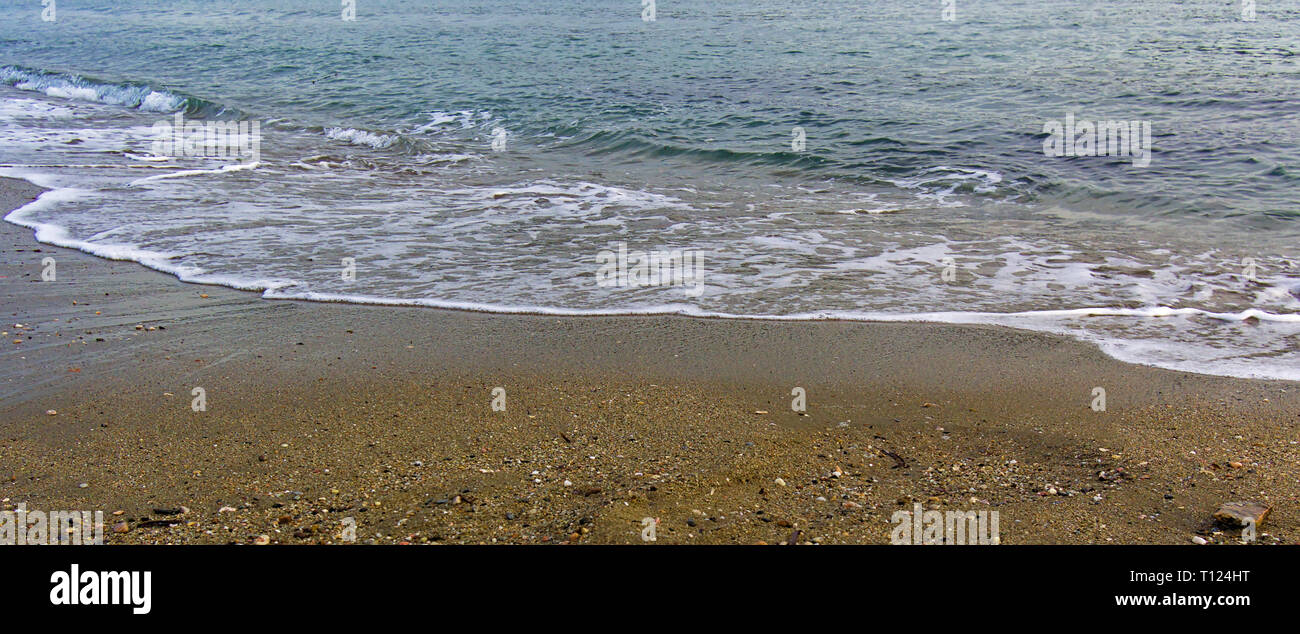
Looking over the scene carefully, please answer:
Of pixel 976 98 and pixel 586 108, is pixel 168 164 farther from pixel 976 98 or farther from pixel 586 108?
pixel 976 98

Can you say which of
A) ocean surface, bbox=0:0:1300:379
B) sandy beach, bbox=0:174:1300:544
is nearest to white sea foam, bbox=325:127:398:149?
ocean surface, bbox=0:0:1300:379

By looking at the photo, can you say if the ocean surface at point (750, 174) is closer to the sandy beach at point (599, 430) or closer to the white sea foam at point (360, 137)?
the white sea foam at point (360, 137)

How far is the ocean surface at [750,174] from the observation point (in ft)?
22.0

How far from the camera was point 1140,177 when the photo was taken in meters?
10.8

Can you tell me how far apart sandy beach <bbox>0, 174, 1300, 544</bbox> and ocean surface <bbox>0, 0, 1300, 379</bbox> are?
0.60 m

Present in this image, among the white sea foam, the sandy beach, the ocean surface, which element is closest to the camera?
the sandy beach

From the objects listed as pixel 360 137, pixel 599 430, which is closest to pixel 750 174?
pixel 360 137

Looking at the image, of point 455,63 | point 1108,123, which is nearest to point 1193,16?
point 1108,123

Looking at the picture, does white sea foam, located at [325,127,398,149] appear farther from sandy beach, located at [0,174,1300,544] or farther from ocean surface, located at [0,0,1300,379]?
sandy beach, located at [0,174,1300,544]

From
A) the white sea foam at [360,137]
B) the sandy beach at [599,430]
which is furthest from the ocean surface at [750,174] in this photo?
the sandy beach at [599,430]

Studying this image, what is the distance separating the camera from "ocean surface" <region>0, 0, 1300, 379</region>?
6.70 meters

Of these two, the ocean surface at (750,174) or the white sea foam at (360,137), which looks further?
the white sea foam at (360,137)

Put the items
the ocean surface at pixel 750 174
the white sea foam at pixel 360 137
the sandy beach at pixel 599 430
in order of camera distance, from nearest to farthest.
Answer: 1. the sandy beach at pixel 599 430
2. the ocean surface at pixel 750 174
3. the white sea foam at pixel 360 137

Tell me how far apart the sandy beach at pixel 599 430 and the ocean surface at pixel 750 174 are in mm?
601
